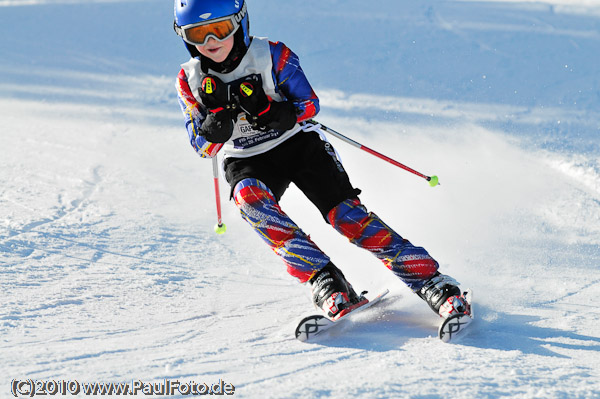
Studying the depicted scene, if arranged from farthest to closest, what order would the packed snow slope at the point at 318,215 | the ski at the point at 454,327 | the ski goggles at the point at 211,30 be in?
the ski goggles at the point at 211,30 → the ski at the point at 454,327 → the packed snow slope at the point at 318,215

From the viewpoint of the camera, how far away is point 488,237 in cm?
489

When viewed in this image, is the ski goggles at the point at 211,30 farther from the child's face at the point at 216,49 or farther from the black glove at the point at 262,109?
the black glove at the point at 262,109

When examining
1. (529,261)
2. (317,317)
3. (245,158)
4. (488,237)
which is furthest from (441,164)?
(317,317)

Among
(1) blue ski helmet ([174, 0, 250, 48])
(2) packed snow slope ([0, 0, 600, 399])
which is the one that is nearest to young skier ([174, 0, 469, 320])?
(1) blue ski helmet ([174, 0, 250, 48])

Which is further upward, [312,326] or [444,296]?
[444,296]

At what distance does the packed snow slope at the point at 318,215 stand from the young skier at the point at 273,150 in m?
0.26

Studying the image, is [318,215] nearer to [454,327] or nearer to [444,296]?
[444,296]

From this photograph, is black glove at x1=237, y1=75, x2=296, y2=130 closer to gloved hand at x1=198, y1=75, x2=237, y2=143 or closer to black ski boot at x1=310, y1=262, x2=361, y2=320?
gloved hand at x1=198, y1=75, x2=237, y2=143

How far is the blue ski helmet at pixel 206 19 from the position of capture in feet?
10.9

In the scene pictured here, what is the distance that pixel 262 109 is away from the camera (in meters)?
3.38

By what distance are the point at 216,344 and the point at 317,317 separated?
466 millimetres

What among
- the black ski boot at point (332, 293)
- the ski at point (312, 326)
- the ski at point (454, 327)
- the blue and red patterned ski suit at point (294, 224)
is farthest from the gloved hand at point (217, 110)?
the ski at point (454, 327)

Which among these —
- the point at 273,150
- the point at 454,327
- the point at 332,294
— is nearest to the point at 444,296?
the point at 454,327

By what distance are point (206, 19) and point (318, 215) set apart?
2.35 metres
